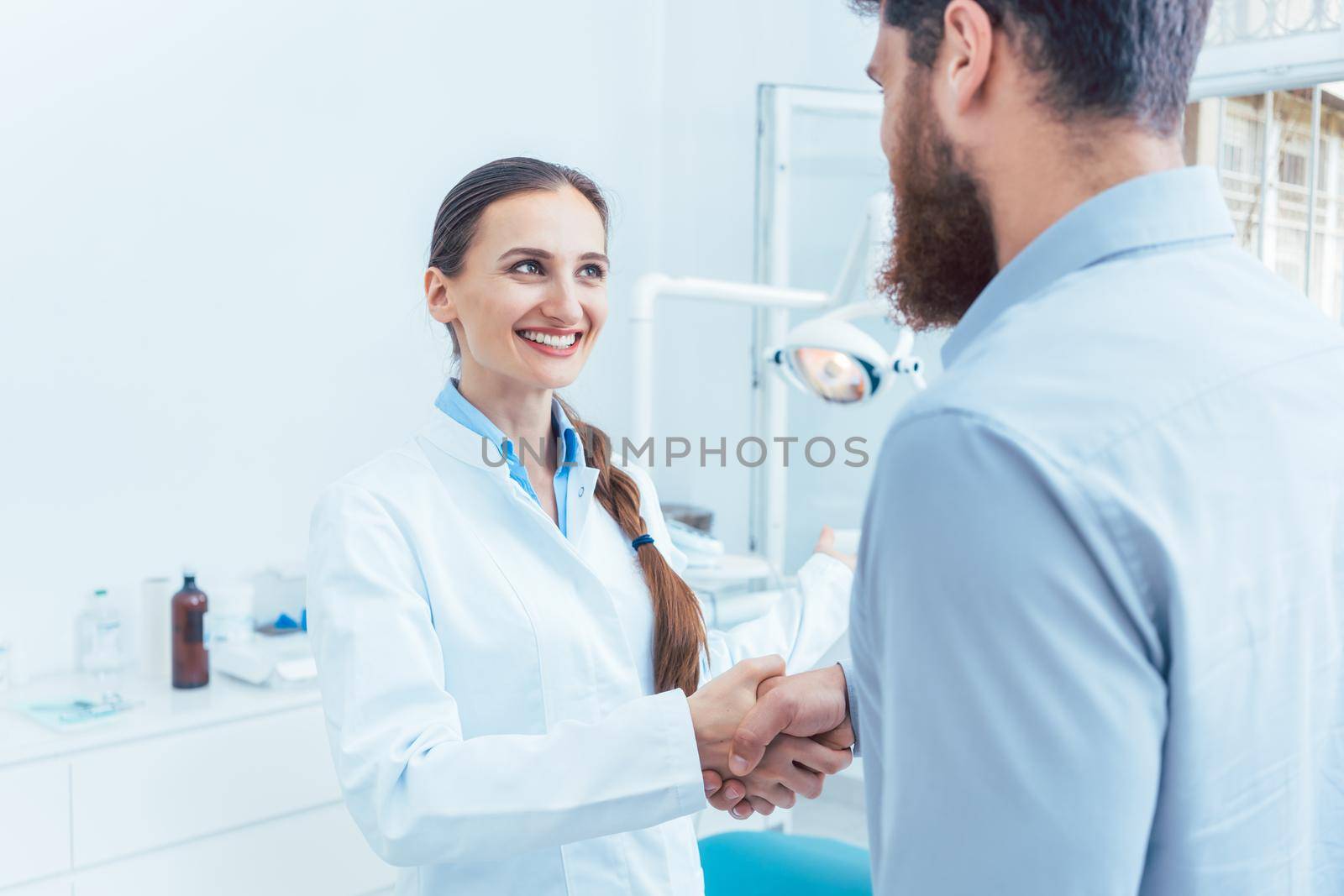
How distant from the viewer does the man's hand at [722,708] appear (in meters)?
1.02

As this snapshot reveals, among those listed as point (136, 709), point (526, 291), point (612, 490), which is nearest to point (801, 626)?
point (612, 490)

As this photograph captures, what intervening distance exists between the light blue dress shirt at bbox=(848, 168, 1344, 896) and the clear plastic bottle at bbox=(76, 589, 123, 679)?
5.93 ft

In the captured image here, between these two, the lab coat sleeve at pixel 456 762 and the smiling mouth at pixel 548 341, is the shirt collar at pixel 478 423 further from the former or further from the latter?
the lab coat sleeve at pixel 456 762

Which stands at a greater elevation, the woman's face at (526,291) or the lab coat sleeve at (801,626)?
the woman's face at (526,291)

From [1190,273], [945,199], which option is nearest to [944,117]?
[945,199]

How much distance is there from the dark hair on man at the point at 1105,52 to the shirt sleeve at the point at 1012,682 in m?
0.22

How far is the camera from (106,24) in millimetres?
2006

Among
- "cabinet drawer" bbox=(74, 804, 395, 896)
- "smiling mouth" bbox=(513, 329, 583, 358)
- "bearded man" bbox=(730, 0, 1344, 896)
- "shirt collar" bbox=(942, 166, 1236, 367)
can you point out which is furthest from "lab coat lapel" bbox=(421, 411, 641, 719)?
"cabinet drawer" bbox=(74, 804, 395, 896)

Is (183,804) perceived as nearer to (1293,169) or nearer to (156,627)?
(156,627)

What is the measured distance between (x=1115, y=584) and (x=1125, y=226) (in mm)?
199

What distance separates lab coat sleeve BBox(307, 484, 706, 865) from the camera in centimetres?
95

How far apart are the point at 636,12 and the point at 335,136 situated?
1040 mm

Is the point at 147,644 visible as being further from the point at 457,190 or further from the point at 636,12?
the point at 636,12

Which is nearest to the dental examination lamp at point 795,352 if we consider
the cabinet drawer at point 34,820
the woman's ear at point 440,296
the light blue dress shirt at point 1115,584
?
the woman's ear at point 440,296
